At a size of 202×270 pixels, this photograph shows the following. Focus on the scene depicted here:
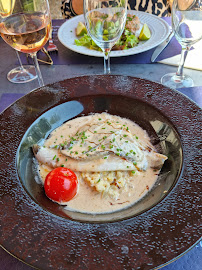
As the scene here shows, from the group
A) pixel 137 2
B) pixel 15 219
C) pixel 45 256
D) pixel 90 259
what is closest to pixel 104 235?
pixel 90 259

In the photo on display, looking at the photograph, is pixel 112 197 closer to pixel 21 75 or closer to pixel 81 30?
pixel 21 75

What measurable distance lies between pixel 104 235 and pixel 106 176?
38 centimetres

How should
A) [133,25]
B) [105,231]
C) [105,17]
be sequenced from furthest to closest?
[133,25], [105,17], [105,231]

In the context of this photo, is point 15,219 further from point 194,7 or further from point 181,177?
point 194,7

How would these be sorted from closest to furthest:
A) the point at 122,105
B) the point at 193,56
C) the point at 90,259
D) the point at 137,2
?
the point at 90,259, the point at 122,105, the point at 193,56, the point at 137,2

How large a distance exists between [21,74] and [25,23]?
0.65 metres

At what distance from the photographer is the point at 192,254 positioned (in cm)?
102

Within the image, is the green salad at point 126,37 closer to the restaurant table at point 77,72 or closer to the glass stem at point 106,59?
the restaurant table at point 77,72

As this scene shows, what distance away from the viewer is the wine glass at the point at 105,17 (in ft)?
4.77

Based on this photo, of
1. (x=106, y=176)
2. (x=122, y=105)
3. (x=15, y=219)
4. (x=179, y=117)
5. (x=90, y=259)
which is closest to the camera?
(x=90, y=259)

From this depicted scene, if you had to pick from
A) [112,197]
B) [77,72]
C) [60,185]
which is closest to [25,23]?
[77,72]

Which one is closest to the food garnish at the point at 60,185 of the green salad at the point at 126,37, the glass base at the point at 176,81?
the glass base at the point at 176,81

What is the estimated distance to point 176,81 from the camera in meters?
1.95

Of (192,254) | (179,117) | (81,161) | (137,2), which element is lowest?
(192,254)
